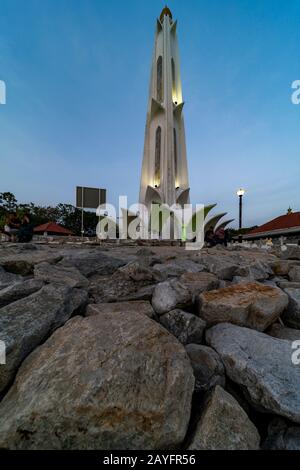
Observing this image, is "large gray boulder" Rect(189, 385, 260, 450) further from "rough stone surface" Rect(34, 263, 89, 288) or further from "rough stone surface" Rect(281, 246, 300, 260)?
"rough stone surface" Rect(281, 246, 300, 260)

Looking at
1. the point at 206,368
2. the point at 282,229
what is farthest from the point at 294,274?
the point at 282,229

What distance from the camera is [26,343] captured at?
57.7 inches

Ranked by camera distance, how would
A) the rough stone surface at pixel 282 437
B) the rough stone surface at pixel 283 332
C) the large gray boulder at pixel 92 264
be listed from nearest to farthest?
the rough stone surface at pixel 282 437 → the rough stone surface at pixel 283 332 → the large gray boulder at pixel 92 264

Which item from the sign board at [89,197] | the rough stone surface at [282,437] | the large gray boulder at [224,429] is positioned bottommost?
the rough stone surface at [282,437]

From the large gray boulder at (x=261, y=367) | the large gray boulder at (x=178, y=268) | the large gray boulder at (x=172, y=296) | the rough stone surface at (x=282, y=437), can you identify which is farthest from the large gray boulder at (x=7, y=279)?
the rough stone surface at (x=282, y=437)

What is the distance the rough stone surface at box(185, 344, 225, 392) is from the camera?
1.49 meters

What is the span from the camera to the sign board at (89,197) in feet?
41.5

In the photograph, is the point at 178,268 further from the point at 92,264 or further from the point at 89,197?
the point at 89,197

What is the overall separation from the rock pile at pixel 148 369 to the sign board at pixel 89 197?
35.9 feet

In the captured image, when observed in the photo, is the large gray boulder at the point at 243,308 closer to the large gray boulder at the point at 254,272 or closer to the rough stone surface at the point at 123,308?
the rough stone surface at the point at 123,308

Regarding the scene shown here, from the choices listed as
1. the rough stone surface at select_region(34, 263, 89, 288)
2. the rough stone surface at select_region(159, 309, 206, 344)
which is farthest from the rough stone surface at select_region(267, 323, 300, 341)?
the rough stone surface at select_region(34, 263, 89, 288)

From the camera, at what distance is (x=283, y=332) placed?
6.79 feet

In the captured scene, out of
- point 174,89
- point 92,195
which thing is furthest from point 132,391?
point 174,89

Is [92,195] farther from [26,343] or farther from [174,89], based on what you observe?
[174,89]
